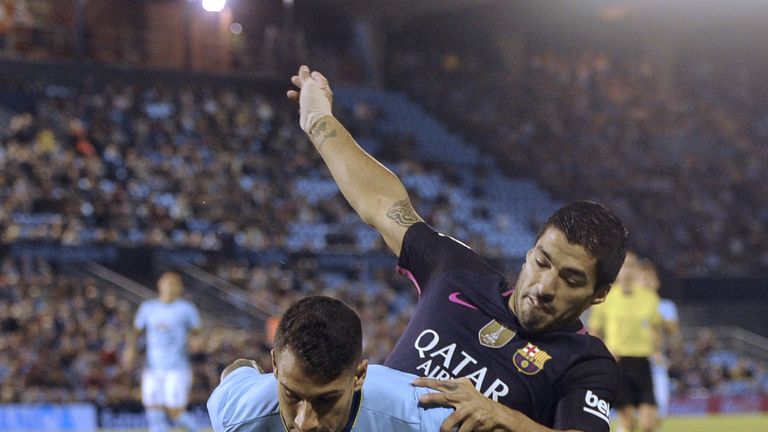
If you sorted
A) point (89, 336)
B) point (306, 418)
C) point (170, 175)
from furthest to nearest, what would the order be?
point (170, 175), point (89, 336), point (306, 418)

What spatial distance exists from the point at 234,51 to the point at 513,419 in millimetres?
29307

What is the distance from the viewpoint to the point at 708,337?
25.2 m

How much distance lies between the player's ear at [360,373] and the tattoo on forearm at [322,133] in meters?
1.48

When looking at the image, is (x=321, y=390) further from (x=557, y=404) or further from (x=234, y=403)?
A: (x=557, y=404)

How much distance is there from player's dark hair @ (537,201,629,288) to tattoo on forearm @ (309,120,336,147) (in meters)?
1.05

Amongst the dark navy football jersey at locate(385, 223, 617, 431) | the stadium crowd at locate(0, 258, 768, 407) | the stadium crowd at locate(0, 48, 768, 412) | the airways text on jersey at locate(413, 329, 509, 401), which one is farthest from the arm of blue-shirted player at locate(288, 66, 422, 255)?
the stadium crowd at locate(0, 48, 768, 412)

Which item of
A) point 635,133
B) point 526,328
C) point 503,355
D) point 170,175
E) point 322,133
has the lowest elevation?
point 503,355

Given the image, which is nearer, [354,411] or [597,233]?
[354,411]

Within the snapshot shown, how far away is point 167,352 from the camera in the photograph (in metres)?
15.5

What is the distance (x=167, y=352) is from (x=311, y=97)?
1119cm

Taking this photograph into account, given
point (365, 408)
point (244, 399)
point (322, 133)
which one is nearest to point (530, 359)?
point (365, 408)

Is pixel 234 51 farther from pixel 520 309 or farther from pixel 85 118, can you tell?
pixel 520 309

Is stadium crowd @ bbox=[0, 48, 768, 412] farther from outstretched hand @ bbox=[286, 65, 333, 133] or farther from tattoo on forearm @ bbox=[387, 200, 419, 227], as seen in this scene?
tattoo on forearm @ bbox=[387, 200, 419, 227]

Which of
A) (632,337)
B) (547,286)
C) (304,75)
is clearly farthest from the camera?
(632,337)
